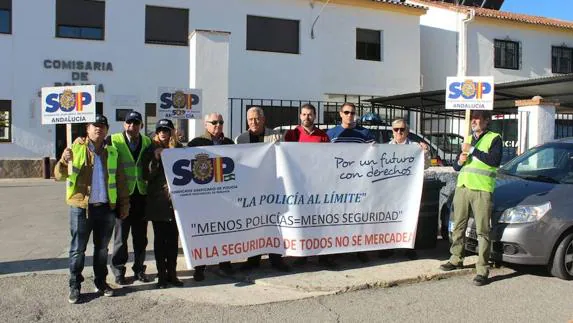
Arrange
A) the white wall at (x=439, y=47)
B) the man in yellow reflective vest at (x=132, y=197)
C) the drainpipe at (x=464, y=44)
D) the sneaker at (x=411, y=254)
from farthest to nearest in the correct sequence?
the white wall at (x=439, y=47), the drainpipe at (x=464, y=44), the sneaker at (x=411, y=254), the man in yellow reflective vest at (x=132, y=197)

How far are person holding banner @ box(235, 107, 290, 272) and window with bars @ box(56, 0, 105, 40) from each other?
1284 cm

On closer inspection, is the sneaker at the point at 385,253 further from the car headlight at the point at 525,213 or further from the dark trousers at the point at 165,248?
the dark trousers at the point at 165,248

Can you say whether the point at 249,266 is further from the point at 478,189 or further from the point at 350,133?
the point at 478,189

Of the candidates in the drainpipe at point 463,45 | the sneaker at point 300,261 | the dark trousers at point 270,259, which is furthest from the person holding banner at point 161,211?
the drainpipe at point 463,45

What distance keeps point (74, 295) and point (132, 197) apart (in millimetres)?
1100

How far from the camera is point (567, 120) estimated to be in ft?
37.2

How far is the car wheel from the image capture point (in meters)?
5.94

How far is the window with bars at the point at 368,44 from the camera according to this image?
68.6 ft

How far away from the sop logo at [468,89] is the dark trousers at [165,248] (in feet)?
14.3

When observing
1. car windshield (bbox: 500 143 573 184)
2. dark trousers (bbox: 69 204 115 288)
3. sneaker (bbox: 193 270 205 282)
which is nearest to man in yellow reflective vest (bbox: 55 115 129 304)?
dark trousers (bbox: 69 204 115 288)

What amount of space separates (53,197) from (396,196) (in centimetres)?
917

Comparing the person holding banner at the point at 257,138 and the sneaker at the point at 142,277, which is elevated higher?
the person holding banner at the point at 257,138

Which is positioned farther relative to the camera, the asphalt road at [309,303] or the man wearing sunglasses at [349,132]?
the man wearing sunglasses at [349,132]

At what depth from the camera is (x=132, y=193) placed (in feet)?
18.3
